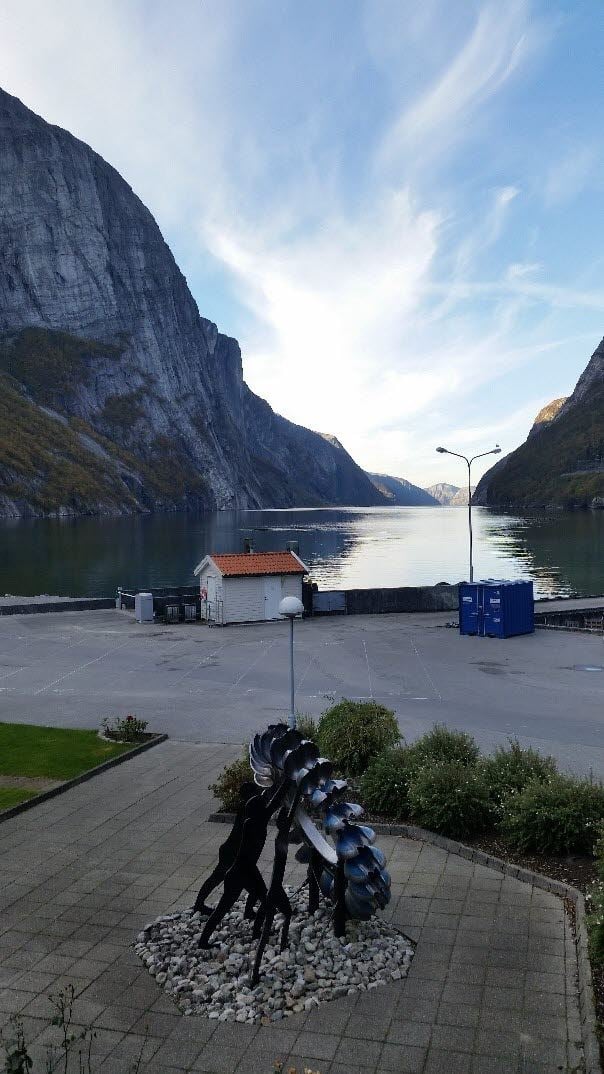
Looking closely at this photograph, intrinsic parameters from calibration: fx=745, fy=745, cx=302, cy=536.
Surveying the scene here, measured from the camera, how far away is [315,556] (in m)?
117

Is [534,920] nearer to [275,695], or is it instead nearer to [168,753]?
[168,753]

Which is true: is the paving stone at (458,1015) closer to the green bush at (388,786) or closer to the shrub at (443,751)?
the green bush at (388,786)

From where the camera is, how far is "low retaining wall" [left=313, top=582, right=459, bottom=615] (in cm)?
4150

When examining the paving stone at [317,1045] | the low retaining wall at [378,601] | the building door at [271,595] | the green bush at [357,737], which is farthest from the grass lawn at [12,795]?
the low retaining wall at [378,601]

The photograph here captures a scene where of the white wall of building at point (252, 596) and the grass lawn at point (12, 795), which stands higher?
the white wall of building at point (252, 596)

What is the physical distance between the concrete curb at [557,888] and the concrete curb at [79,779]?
348 cm

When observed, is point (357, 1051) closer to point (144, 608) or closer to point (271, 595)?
point (271, 595)

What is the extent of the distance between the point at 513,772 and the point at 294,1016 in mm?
6380

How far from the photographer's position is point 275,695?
2308cm

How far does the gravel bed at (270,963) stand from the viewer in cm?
756

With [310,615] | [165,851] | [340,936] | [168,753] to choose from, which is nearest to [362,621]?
[310,615]

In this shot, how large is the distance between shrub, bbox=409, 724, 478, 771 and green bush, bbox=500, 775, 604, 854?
77.3 inches

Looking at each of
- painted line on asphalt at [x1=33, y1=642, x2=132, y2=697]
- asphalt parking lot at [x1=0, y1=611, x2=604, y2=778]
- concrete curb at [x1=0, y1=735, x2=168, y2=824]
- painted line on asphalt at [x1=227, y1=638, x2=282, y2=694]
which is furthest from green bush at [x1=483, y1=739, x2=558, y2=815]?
painted line on asphalt at [x1=33, y1=642, x2=132, y2=697]

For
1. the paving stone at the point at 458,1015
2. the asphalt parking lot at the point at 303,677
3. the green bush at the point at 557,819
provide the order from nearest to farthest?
the paving stone at the point at 458,1015
the green bush at the point at 557,819
the asphalt parking lot at the point at 303,677
